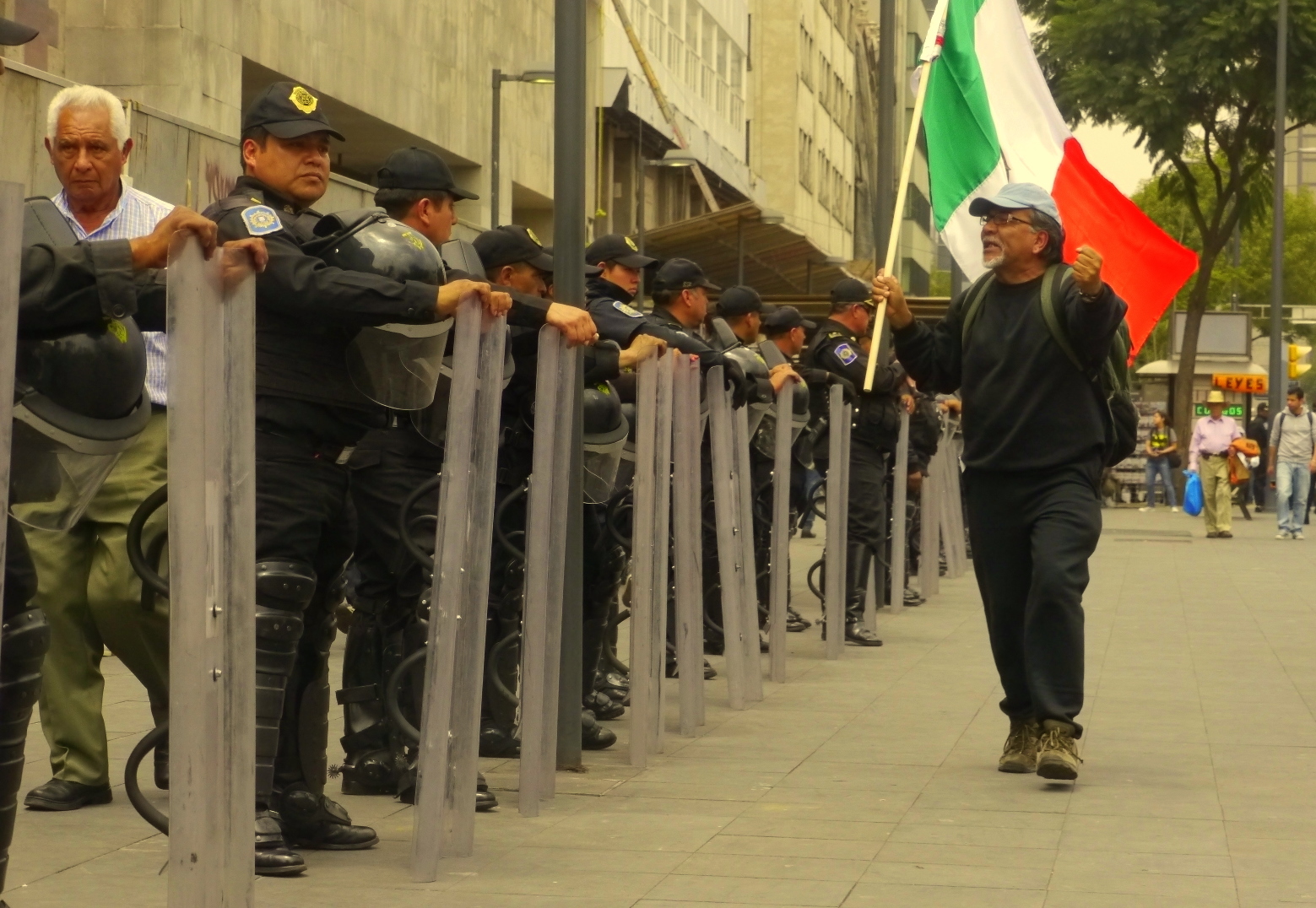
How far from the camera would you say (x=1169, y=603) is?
16.1 m

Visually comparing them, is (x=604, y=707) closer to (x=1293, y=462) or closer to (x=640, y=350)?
(x=640, y=350)

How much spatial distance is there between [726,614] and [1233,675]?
3153 millimetres

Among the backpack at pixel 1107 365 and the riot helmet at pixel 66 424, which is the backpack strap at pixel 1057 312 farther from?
the riot helmet at pixel 66 424

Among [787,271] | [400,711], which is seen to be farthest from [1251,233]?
[400,711]

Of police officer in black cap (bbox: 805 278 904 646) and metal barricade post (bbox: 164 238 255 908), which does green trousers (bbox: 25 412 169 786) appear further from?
police officer in black cap (bbox: 805 278 904 646)

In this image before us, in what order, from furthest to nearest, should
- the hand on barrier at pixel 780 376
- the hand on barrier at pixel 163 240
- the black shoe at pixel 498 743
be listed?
the hand on barrier at pixel 780 376 < the black shoe at pixel 498 743 < the hand on barrier at pixel 163 240

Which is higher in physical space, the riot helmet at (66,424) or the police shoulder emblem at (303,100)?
the police shoulder emblem at (303,100)

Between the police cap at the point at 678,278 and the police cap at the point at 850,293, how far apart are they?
2589mm

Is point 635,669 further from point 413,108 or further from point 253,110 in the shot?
point 413,108

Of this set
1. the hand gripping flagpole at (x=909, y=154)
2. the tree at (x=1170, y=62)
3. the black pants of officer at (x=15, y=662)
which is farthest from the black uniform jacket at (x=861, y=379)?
the tree at (x=1170, y=62)

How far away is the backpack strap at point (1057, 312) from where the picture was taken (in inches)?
306

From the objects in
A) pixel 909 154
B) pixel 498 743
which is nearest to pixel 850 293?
pixel 909 154

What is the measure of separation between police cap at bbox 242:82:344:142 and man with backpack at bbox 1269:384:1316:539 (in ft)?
75.7

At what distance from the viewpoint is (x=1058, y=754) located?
295 inches
